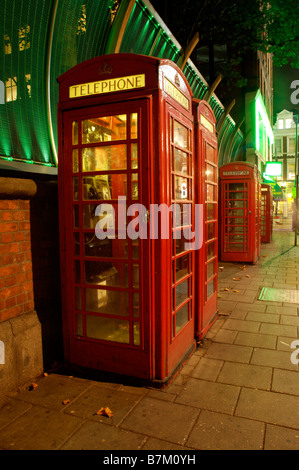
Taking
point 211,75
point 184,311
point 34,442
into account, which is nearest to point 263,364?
point 184,311

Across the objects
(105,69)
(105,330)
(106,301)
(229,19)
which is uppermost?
(229,19)

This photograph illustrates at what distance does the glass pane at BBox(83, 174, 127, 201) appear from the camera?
3339 mm

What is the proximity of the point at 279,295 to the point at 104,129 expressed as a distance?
475cm

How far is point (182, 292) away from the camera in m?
3.69

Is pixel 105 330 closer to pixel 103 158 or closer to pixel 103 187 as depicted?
pixel 103 187

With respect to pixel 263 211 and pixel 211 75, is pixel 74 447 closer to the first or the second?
pixel 263 211

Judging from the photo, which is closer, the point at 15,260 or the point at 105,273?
the point at 15,260

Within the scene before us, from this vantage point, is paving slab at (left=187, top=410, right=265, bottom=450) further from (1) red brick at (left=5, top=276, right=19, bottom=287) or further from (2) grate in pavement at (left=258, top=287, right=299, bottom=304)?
(2) grate in pavement at (left=258, top=287, right=299, bottom=304)

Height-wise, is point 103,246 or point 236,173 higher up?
point 236,173

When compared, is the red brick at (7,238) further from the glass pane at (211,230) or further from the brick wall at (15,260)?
Result: the glass pane at (211,230)

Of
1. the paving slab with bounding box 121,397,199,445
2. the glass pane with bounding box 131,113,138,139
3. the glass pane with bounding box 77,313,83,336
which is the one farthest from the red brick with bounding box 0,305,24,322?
the glass pane with bounding box 131,113,138,139

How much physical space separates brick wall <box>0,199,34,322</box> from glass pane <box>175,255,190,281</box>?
5.11 ft

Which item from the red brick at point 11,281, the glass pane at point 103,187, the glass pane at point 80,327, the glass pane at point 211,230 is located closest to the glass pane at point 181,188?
the glass pane at point 103,187

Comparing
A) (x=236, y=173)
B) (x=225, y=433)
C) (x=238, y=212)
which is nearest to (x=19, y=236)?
(x=225, y=433)
